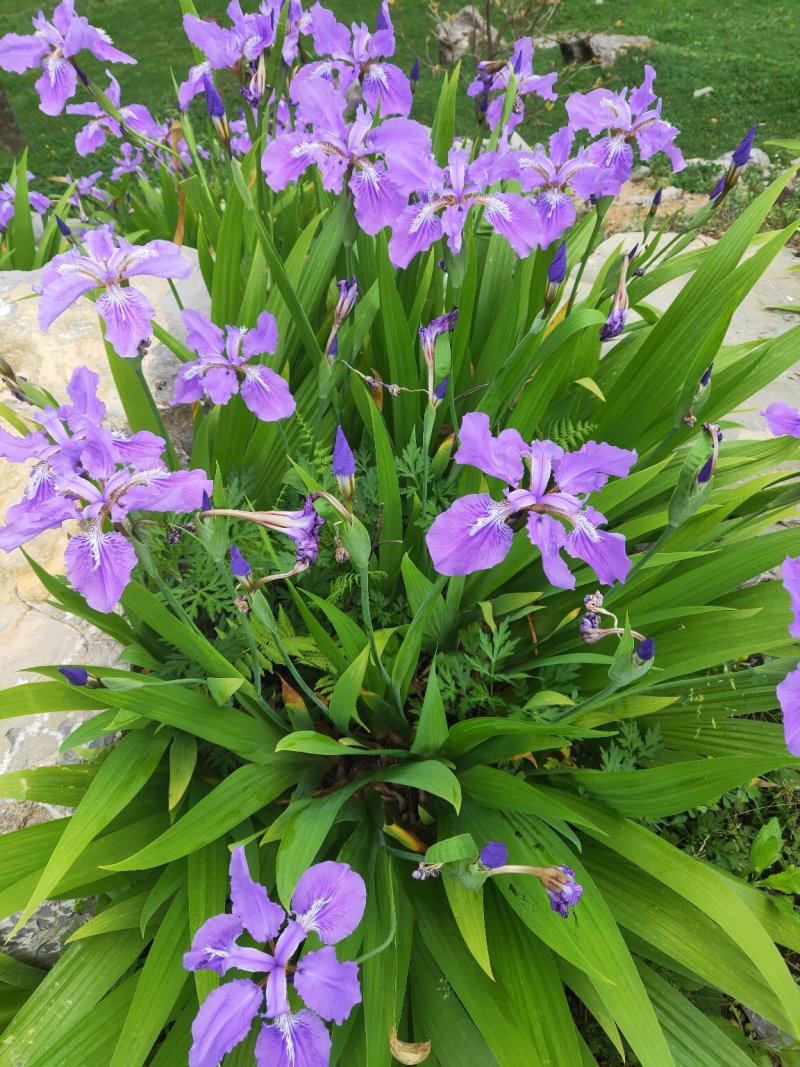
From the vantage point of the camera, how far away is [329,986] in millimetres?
971

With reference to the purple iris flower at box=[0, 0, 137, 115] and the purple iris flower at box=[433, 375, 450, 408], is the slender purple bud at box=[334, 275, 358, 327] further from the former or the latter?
the purple iris flower at box=[0, 0, 137, 115]

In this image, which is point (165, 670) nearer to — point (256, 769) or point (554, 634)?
point (256, 769)

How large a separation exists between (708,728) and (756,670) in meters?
0.60

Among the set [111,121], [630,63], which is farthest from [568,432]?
[630,63]

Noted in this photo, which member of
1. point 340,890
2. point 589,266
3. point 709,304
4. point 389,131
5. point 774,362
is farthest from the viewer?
point 589,266

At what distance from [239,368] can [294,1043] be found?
1.25m

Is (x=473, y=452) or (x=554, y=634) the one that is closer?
(x=473, y=452)

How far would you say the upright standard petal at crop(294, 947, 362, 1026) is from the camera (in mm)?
965

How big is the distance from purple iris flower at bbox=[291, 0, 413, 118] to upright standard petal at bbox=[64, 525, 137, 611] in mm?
1414

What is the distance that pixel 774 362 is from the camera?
6.60 ft

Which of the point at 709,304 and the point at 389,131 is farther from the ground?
the point at 389,131

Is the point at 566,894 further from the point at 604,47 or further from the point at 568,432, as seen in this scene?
the point at 604,47

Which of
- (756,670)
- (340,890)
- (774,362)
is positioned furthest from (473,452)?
(774,362)

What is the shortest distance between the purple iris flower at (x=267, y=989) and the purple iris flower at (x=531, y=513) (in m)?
0.56
